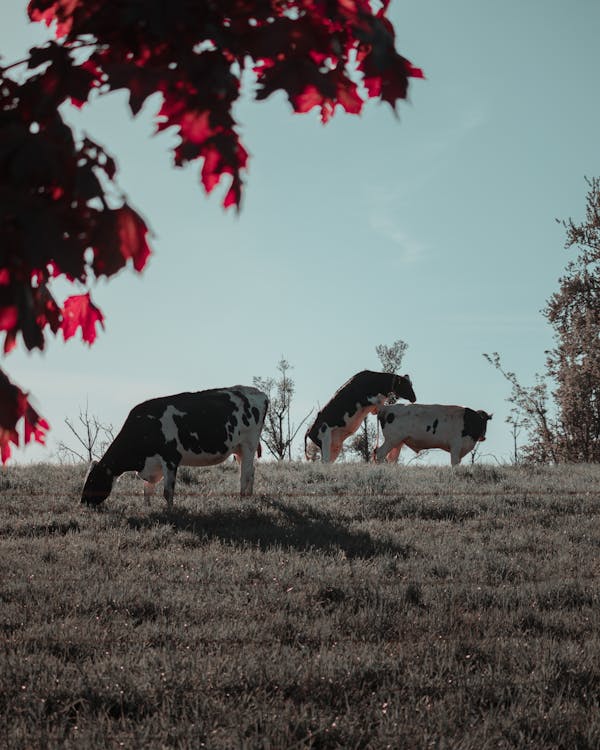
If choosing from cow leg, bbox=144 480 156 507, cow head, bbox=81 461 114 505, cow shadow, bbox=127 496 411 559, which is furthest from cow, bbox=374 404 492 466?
cow head, bbox=81 461 114 505

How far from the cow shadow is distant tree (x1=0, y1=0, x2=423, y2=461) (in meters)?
7.52

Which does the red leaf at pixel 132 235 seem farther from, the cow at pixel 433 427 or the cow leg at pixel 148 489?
the cow at pixel 433 427

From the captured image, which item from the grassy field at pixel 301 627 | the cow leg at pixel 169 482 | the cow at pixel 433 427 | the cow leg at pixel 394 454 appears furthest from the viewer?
the cow leg at pixel 394 454

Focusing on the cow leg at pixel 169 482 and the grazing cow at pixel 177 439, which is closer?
the cow leg at pixel 169 482

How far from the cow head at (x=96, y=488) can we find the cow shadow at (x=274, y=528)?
1385 mm

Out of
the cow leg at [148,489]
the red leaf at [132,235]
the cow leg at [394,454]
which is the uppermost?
the red leaf at [132,235]

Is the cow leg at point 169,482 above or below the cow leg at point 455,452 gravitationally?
below

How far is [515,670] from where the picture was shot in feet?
21.6

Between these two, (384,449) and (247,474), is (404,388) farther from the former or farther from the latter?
(247,474)

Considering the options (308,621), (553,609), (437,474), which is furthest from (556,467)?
(308,621)

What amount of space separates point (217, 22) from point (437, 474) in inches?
634

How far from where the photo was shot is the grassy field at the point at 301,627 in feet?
18.2

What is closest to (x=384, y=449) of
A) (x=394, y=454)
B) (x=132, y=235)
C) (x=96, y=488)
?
(x=394, y=454)

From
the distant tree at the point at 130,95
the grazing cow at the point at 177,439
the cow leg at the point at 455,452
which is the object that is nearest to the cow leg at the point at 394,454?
the cow leg at the point at 455,452
